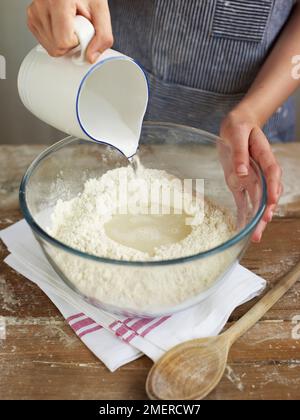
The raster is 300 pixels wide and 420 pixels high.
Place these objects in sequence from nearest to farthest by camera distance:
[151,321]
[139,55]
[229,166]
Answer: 1. [151,321]
2. [229,166]
3. [139,55]

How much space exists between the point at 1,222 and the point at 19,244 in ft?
0.33

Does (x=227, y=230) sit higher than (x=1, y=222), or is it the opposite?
(x=227, y=230)

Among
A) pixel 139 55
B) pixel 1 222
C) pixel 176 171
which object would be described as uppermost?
pixel 139 55

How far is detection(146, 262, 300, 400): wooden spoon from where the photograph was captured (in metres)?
0.70

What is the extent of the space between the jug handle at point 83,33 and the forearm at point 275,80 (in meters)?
0.42

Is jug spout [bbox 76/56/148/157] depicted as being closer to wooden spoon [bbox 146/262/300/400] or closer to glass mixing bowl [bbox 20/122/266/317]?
glass mixing bowl [bbox 20/122/266/317]

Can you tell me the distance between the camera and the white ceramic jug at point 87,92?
73 cm

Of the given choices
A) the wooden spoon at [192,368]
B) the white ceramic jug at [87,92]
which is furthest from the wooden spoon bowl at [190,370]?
the white ceramic jug at [87,92]

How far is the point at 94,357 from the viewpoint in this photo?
2.52 ft

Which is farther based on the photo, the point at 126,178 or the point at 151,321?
the point at 126,178

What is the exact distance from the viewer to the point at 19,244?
0.96 m
